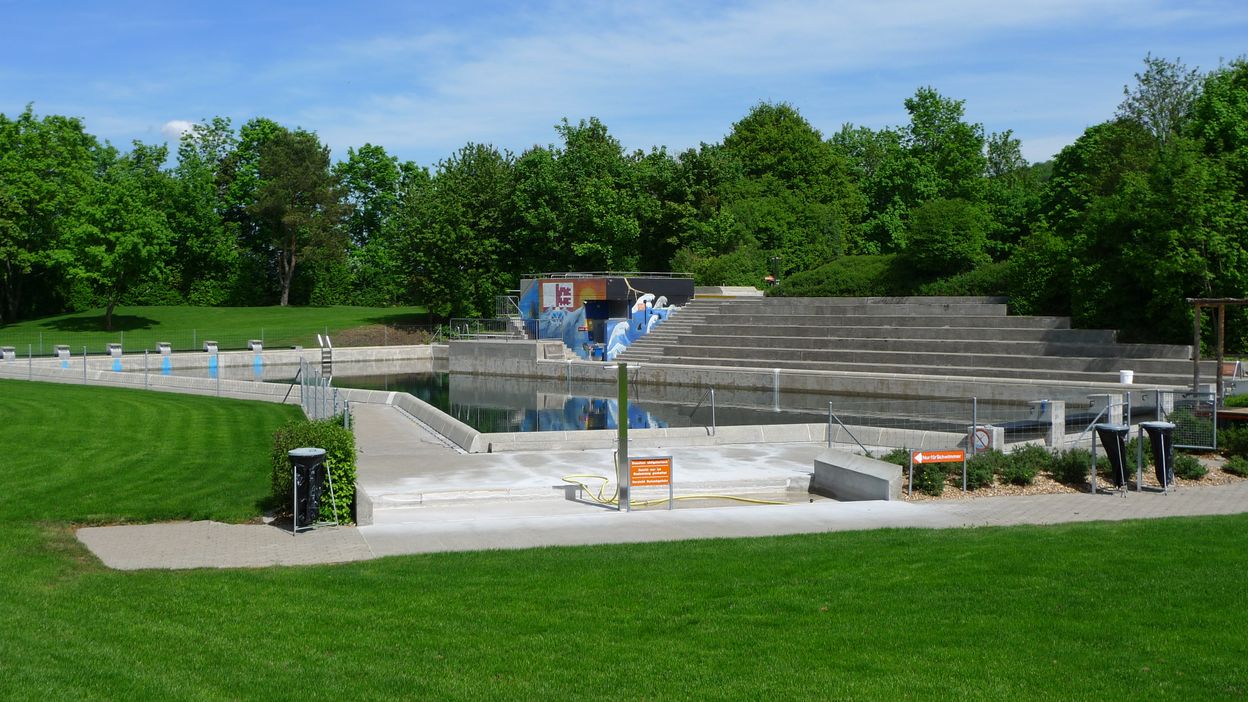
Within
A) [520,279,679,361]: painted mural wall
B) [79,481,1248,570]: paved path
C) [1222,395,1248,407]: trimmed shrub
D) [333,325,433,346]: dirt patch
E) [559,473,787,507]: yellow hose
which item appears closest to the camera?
[79,481,1248,570]: paved path

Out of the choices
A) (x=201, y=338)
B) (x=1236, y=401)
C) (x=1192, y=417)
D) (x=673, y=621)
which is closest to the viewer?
(x=673, y=621)

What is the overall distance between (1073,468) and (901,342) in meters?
27.3

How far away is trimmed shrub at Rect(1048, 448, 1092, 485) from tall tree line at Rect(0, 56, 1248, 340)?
2204cm

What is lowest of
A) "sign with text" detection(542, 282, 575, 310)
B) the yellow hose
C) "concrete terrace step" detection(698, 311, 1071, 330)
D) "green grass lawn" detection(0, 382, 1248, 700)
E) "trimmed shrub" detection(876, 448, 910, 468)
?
the yellow hose

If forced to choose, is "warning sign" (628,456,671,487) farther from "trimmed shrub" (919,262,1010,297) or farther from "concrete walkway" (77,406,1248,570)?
"trimmed shrub" (919,262,1010,297)

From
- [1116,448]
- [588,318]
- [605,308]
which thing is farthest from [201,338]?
[1116,448]

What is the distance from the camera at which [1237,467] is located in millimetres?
19500

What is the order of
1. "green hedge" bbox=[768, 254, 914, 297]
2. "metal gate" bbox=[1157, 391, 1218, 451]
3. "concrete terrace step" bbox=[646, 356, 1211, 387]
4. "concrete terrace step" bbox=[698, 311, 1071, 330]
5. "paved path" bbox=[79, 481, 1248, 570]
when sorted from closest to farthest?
"paved path" bbox=[79, 481, 1248, 570], "metal gate" bbox=[1157, 391, 1218, 451], "concrete terrace step" bbox=[646, 356, 1211, 387], "concrete terrace step" bbox=[698, 311, 1071, 330], "green hedge" bbox=[768, 254, 914, 297]

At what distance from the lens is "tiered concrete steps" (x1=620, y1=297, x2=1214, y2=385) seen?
39562 mm

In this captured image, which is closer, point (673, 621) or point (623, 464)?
point (673, 621)

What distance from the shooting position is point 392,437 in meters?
27.0

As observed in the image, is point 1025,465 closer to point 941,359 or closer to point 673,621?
→ point 673,621

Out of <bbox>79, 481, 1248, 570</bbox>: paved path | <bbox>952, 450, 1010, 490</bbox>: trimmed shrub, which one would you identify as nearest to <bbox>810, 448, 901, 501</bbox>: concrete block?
<bbox>79, 481, 1248, 570</bbox>: paved path

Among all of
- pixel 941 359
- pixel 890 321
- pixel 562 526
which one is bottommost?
A: pixel 562 526
